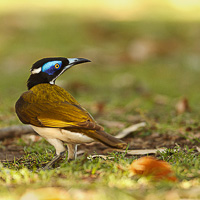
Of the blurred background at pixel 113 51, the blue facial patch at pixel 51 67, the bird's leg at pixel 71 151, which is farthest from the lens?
the blurred background at pixel 113 51

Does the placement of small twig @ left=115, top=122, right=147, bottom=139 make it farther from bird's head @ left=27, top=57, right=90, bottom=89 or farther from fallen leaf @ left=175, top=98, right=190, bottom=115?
bird's head @ left=27, top=57, right=90, bottom=89

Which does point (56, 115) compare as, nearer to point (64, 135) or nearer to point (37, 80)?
point (64, 135)

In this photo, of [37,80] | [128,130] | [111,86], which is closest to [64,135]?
[37,80]

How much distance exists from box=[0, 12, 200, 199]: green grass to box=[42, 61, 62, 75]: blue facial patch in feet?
2.57

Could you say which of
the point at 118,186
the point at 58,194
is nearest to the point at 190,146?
the point at 118,186

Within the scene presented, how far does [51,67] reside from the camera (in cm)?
368

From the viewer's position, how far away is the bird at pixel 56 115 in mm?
3205

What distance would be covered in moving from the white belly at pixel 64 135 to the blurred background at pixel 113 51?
6.79ft

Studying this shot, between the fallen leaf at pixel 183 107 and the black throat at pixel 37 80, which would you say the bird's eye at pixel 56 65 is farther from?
the fallen leaf at pixel 183 107

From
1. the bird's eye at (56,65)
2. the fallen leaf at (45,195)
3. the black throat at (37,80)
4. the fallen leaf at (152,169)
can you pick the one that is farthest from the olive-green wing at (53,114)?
the fallen leaf at (45,195)

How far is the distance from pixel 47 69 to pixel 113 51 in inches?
346

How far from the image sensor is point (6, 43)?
12.9 m

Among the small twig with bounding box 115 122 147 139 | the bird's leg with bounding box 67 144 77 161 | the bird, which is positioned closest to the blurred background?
the small twig with bounding box 115 122 147 139

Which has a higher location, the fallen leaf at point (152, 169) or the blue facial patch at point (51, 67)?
the blue facial patch at point (51, 67)
